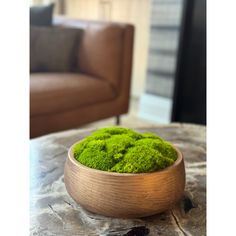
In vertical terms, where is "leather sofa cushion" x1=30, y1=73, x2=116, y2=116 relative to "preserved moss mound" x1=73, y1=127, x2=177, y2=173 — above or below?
below

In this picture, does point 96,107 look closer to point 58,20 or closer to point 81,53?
point 81,53

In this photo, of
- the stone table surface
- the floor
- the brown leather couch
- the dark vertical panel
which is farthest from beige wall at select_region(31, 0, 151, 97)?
the stone table surface

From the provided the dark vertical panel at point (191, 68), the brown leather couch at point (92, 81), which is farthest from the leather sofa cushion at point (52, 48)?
the dark vertical panel at point (191, 68)

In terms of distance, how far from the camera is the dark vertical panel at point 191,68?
8.62 ft

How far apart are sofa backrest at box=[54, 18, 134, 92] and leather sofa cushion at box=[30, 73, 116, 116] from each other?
0.08 meters

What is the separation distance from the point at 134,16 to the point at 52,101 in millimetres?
1702

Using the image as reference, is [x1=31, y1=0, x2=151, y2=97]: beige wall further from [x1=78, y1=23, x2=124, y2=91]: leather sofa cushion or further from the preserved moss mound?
the preserved moss mound

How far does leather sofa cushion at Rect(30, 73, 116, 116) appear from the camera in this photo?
6.39 ft

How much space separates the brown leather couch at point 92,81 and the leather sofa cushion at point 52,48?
6 centimetres

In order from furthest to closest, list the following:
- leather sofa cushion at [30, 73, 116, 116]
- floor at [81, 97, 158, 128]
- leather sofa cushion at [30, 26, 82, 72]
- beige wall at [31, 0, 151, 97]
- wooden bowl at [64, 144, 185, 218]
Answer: beige wall at [31, 0, 151, 97], floor at [81, 97, 158, 128], leather sofa cushion at [30, 26, 82, 72], leather sofa cushion at [30, 73, 116, 116], wooden bowl at [64, 144, 185, 218]

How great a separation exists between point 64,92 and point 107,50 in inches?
17.5

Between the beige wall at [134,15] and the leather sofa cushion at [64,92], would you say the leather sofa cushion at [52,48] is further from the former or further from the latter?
the beige wall at [134,15]

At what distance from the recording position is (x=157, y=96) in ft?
10.1
